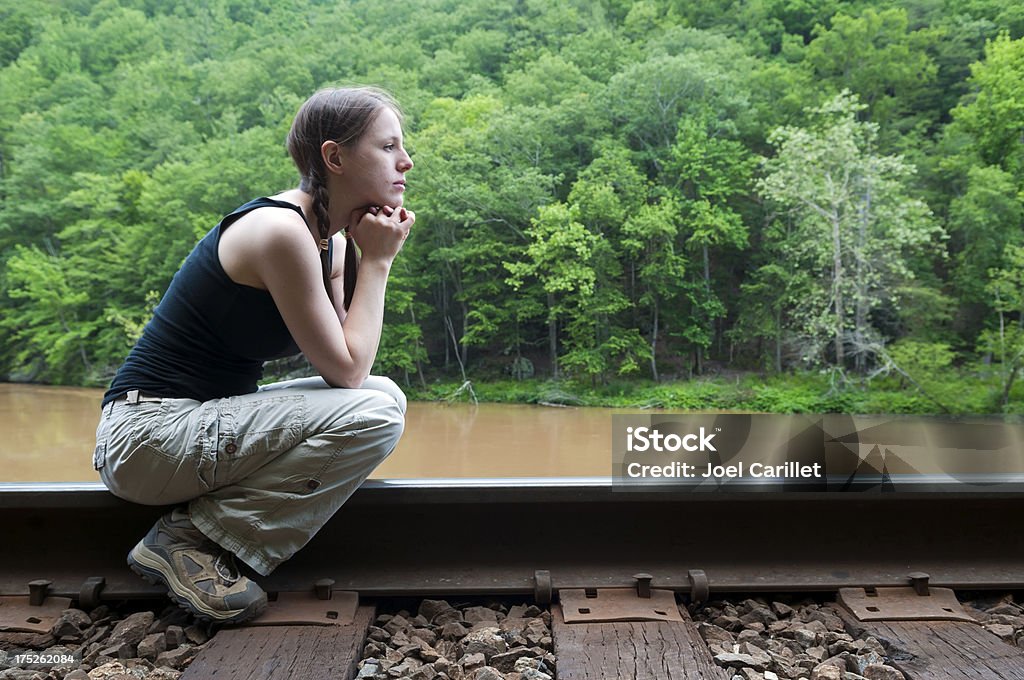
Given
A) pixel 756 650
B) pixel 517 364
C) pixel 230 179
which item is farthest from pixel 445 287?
pixel 756 650

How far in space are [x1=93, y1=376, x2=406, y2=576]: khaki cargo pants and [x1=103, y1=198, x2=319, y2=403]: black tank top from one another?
39 millimetres

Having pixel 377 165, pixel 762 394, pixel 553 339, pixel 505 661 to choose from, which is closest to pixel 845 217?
pixel 762 394

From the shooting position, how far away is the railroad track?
55.1 inches

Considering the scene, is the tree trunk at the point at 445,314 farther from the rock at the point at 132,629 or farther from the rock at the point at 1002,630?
the rock at the point at 1002,630

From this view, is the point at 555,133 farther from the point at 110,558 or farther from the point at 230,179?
the point at 110,558

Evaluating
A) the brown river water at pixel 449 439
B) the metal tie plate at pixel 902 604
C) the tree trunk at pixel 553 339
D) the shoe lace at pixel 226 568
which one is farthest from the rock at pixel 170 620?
the tree trunk at pixel 553 339

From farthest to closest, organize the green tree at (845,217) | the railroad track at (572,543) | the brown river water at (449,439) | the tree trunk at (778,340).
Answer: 1. the green tree at (845,217)
2. the tree trunk at (778,340)
3. the brown river water at (449,439)
4. the railroad track at (572,543)

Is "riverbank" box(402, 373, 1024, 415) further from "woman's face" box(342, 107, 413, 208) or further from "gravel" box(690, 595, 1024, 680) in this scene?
"gravel" box(690, 595, 1024, 680)

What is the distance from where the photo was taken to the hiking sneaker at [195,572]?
1.22m

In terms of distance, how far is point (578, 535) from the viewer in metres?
1.53

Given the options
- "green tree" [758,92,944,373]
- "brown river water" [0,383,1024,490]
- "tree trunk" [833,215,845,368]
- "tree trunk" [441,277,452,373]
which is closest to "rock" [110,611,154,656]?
"brown river water" [0,383,1024,490]

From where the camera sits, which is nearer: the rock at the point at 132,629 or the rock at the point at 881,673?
the rock at the point at 881,673

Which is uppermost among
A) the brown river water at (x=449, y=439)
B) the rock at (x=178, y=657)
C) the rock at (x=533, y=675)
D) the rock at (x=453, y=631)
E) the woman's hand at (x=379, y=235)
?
the woman's hand at (x=379, y=235)

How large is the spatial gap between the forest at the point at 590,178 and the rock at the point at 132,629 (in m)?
2.77
